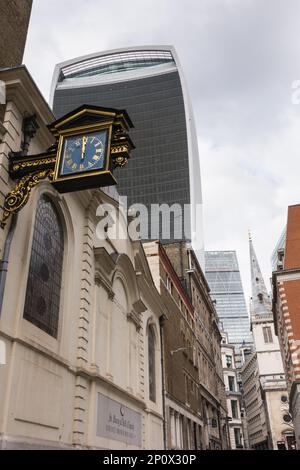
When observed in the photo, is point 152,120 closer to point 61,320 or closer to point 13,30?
point 13,30

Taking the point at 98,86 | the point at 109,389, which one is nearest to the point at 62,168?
the point at 109,389

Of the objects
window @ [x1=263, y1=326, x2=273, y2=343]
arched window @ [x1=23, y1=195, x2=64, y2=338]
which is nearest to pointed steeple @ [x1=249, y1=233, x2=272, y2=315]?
window @ [x1=263, y1=326, x2=273, y2=343]

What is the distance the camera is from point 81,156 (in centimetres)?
1022

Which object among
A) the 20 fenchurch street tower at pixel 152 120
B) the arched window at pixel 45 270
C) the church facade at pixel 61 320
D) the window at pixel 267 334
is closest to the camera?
the church facade at pixel 61 320

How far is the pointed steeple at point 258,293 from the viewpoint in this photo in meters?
104

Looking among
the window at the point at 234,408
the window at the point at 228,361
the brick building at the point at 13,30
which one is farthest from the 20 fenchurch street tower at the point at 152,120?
the brick building at the point at 13,30

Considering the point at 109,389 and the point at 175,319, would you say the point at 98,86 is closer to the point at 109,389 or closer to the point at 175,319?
the point at 175,319

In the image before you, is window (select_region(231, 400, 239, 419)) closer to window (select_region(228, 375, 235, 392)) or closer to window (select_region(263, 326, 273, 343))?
window (select_region(228, 375, 235, 392))

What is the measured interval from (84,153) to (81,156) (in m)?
0.11

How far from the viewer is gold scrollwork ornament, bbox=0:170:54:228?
10.6 meters

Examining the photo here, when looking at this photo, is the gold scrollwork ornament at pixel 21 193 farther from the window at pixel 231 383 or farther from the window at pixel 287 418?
the window at pixel 231 383

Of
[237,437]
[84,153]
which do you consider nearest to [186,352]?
[84,153]

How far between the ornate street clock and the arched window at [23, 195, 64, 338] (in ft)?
8.68

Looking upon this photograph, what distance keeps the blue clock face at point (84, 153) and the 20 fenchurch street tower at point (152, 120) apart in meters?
105
